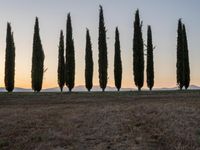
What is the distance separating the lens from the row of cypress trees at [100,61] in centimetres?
5981

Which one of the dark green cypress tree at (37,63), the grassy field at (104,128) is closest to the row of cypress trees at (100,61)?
the dark green cypress tree at (37,63)

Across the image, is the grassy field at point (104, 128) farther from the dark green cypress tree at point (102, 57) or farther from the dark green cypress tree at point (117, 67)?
the dark green cypress tree at point (117, 67)

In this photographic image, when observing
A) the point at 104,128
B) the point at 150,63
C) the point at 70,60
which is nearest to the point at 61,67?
the point at 70,60

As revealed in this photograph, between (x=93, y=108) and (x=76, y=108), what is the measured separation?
4.62ft

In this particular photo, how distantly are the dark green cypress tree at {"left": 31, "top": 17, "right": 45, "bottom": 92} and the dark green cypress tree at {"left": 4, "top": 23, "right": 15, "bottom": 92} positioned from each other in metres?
2.66

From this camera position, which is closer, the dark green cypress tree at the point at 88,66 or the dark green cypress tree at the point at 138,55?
the dark green cypress tree at the point at 138,55

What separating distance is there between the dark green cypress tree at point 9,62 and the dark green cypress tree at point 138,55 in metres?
15.8

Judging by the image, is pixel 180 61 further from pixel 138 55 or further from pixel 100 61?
pixel 100 61

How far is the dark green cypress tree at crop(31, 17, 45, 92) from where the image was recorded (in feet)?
196

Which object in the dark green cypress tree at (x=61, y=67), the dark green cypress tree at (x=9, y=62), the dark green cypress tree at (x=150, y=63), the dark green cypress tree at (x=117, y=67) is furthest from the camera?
the dark green cypress tree at (x=61, y=67)

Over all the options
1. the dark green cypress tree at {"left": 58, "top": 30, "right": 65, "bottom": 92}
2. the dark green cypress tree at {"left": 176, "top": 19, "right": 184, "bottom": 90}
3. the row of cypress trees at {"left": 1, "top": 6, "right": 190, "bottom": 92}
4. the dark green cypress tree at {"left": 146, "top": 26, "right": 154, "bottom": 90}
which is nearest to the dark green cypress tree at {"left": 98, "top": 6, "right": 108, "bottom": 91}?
the row of cypress trees at {"left": 1, "top": 6, "right": 190, "bottom": 92}

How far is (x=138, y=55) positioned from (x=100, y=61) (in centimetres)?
502

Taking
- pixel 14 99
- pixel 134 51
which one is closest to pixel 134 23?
pixel 134 51

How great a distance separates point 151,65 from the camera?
6141 centimetres
